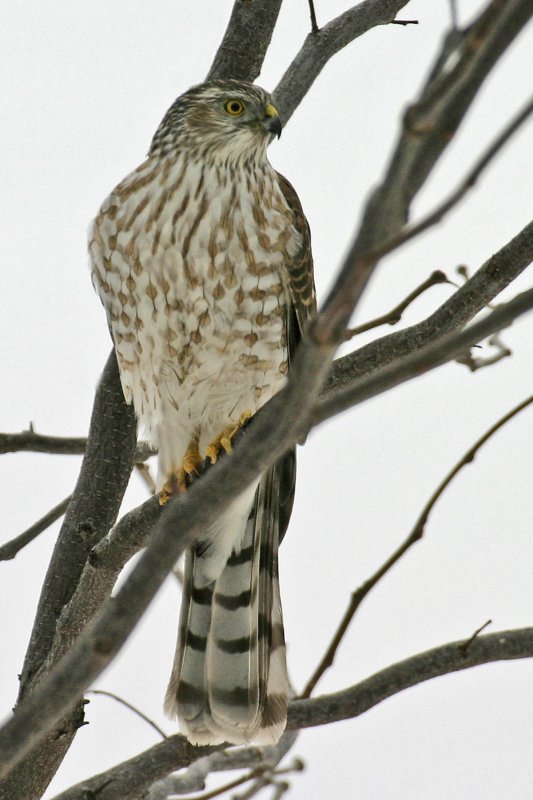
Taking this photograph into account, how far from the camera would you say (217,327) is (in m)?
3.60

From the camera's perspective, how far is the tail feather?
10.4 feet

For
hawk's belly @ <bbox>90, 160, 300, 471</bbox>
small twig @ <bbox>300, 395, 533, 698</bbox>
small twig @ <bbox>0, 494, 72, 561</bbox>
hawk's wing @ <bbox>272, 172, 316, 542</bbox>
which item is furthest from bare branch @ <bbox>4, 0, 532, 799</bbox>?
hawk's wing @ <bbox>272, 172, 316, 542</bbox>

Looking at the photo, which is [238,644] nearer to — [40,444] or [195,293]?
[40,444]

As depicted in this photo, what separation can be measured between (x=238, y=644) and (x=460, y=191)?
8.36 feet

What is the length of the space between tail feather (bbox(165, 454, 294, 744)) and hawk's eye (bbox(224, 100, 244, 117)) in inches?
53.5

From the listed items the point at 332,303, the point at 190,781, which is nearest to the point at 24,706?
the point at 332,303

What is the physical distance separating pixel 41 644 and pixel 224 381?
3.67 ft

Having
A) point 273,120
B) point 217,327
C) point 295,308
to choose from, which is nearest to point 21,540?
point 217,327

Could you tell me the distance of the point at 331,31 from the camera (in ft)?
13.0

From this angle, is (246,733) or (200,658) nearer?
(246,733)

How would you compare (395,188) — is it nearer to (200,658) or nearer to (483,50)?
(483,50)

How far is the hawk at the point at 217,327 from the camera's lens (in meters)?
3.59

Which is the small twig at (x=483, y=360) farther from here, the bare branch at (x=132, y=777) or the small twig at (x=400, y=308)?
the bare branch at (x=132, y=777)

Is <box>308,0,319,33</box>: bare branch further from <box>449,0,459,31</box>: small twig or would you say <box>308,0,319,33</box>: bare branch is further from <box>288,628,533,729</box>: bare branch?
<box>288,628,533,729</box>: bare branch
